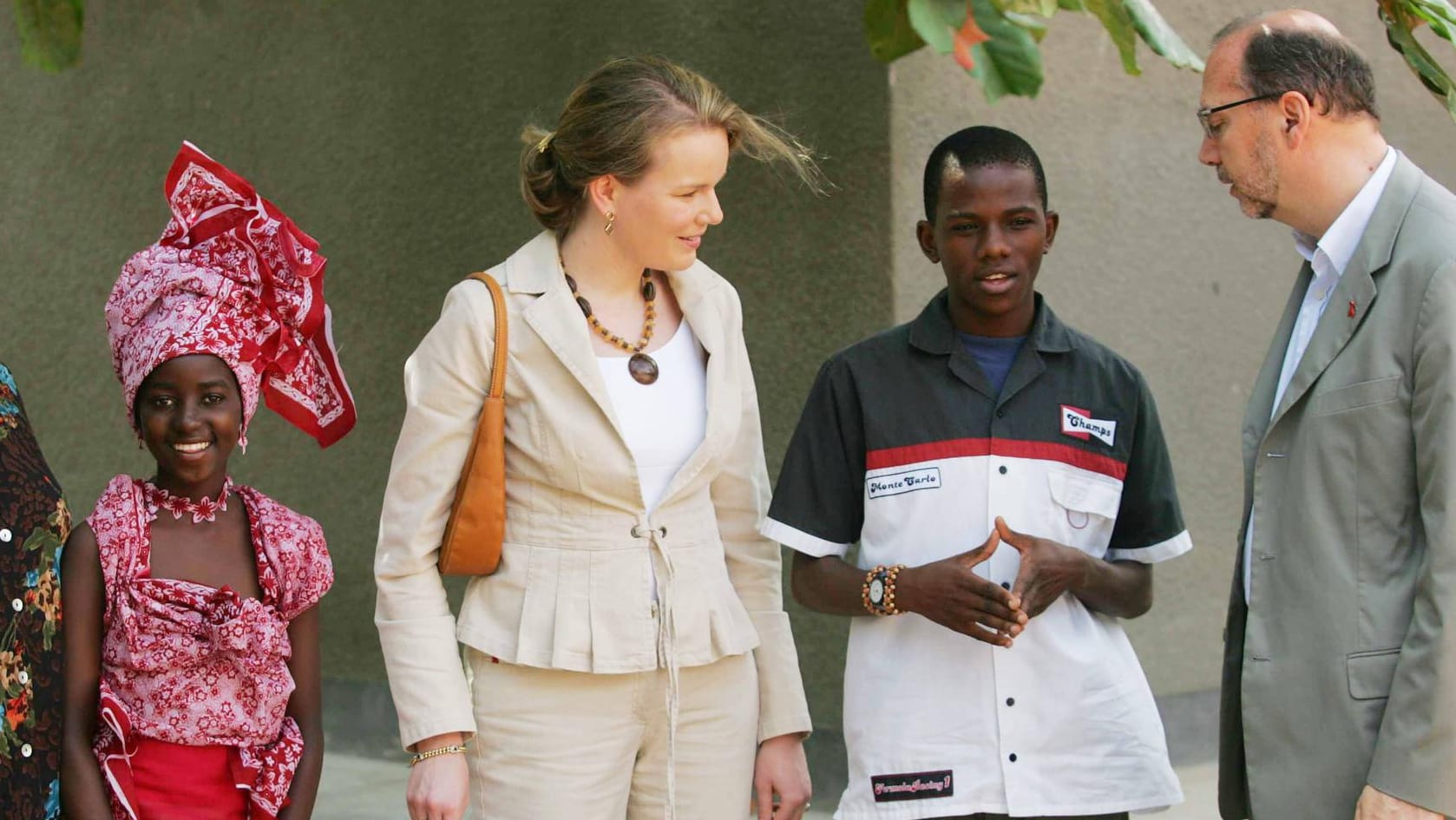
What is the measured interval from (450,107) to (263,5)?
3.71ft

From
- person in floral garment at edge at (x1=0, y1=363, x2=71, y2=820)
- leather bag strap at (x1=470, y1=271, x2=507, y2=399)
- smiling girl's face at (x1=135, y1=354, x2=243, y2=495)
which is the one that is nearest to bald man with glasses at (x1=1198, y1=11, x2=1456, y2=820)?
leather bag strap at (x1=470, y1=271, x2=507, y2=399)

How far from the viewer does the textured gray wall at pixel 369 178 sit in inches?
228

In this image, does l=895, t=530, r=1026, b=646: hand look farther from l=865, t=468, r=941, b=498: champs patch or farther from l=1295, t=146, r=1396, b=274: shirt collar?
l=1295, t=146, r=1396, b=274: shirt collar

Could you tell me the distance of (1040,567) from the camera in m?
3.16

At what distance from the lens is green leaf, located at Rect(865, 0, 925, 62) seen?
2984 millimetres

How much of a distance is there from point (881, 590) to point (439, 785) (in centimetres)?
92

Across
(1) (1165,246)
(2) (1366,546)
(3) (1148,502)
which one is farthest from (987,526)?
(1) (1165,246)

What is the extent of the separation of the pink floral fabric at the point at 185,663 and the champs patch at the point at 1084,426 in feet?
5.20

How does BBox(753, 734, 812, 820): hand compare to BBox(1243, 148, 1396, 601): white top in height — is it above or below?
below

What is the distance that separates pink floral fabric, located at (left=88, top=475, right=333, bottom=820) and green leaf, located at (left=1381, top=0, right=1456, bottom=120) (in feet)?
7.80

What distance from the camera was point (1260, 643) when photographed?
2.91 m

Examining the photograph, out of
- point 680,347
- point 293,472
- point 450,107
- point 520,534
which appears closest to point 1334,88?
point 680,347

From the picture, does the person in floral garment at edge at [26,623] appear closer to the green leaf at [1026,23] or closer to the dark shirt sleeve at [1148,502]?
the green leaf at [1026,23]

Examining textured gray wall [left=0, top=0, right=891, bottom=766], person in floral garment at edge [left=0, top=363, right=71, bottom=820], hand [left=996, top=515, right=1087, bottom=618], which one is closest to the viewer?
person in floral garment at edge [left=0, top=363, right=71, bottom=820]
